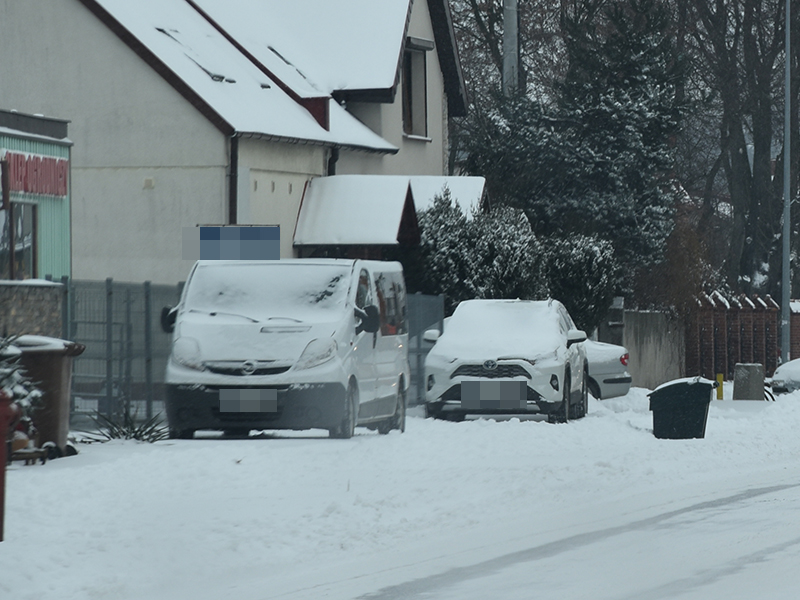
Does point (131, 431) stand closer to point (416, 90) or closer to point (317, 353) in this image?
point (317, 353)

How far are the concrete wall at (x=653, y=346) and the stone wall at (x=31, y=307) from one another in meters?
18.9

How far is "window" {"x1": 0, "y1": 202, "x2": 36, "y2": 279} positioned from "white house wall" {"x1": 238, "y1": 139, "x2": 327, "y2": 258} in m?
5.42

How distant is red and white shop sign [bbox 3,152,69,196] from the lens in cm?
1947

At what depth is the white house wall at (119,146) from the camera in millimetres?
24969

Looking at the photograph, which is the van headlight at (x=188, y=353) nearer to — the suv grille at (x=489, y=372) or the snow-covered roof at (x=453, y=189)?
the suv grille at (x=489, y=372)

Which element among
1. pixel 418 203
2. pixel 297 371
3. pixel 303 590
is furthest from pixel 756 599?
pixel 418 203

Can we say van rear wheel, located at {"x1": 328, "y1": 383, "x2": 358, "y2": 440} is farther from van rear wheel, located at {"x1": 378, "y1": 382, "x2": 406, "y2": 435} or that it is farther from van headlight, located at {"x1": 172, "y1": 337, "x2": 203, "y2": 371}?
van rear wheel, located at {"x1": 378, "y1": 382, "x2": 406, "y2": 435}

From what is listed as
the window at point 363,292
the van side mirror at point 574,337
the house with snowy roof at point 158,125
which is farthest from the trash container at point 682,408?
the house with snowy roof at point 158,125

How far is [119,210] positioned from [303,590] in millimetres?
17942

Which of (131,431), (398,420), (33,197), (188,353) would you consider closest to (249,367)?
(188,353)

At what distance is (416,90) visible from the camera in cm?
3284

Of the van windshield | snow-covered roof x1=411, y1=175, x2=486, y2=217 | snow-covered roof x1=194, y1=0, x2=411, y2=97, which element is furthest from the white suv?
snow-covered roof x1=194, y1=0, x2=411, y2=97

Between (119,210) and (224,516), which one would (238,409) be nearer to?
(224,516)

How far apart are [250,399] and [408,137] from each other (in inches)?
682
